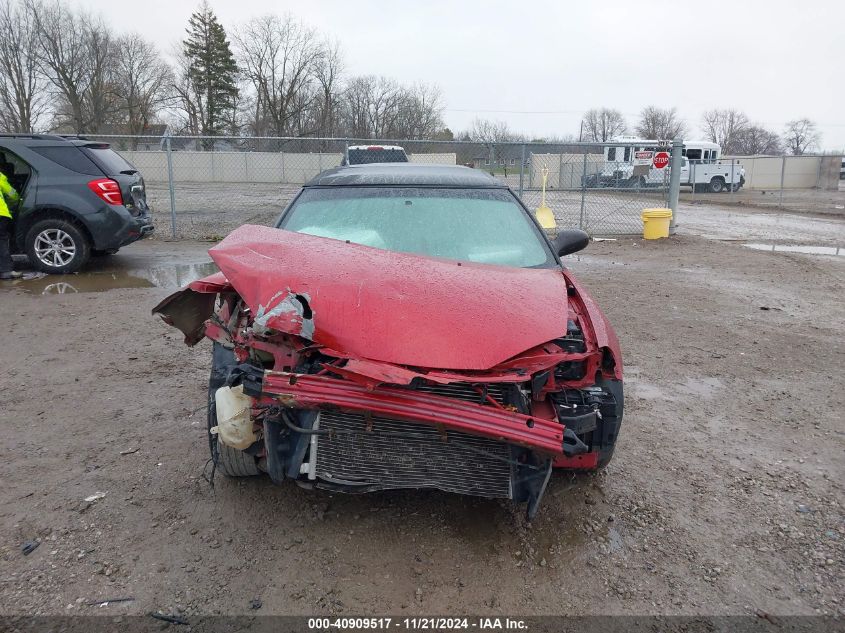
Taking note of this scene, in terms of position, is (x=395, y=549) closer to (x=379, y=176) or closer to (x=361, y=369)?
(x=361, y=369)

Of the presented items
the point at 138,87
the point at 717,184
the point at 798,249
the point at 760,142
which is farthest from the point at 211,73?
the point at 760,142

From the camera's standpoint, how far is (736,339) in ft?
20.0

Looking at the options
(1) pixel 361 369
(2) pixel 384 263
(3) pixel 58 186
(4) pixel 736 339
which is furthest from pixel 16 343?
(4) pixel 736 339

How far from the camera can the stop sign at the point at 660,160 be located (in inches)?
540

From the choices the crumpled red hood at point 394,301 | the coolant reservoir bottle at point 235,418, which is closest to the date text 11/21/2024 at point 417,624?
the coolant reservoir bottle at point 235,418

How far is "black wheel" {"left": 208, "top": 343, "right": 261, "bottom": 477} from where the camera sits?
9.60 ft

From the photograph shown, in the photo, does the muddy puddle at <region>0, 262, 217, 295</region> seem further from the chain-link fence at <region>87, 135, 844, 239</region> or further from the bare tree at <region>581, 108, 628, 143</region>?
the bare tree at <region>581, 108, 628, 143</region>

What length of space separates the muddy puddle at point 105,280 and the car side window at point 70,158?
1.45 meters

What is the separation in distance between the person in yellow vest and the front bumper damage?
685cm

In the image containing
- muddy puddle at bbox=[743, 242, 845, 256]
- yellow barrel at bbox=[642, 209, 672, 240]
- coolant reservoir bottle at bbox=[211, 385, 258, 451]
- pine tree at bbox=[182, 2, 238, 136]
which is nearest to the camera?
coolant reservoir bottle at bbox=[211, 385, 258, 451]

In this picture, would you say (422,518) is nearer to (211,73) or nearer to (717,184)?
(717,184)

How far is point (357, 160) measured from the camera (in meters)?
15.4

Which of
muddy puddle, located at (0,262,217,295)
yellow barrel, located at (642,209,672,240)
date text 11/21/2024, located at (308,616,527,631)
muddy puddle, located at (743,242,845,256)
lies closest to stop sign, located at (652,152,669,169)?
yellow barrel, located at (642,209,672,240)

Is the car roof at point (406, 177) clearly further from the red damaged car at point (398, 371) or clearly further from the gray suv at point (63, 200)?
the gray suv at point (63, 200)
